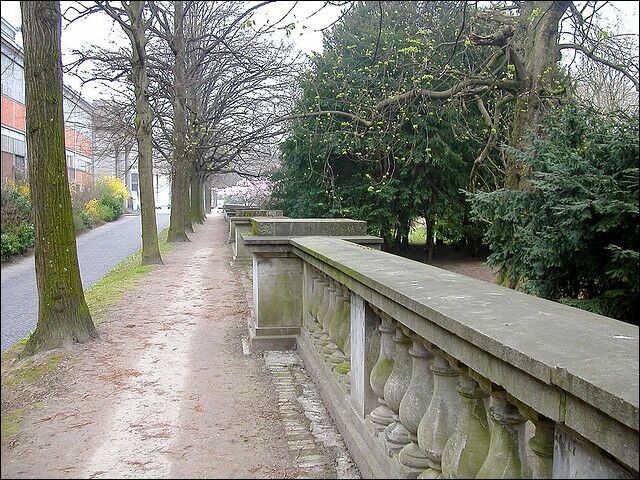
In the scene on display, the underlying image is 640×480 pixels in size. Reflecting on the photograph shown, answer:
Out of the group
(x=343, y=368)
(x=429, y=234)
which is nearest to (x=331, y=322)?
A: (x=343, y=368)

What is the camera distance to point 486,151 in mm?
12148

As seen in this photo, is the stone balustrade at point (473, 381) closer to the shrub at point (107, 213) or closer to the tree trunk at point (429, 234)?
the shrub at point (107, 213)

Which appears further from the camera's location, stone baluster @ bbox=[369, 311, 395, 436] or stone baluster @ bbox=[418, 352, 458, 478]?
stone baluster @ bbox=[369, 311, 395, 436]

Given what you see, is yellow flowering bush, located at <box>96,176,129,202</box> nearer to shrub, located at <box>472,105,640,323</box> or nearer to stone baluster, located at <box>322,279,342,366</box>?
stone baluster, located at <box>322,279,342,366</box>

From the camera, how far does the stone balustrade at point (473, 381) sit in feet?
4.80

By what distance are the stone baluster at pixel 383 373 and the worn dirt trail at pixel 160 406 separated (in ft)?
1.60

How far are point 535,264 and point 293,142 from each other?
48.3 ft

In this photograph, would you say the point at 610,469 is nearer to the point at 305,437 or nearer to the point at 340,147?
the point at 305,437

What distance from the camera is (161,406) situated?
4.25 meters

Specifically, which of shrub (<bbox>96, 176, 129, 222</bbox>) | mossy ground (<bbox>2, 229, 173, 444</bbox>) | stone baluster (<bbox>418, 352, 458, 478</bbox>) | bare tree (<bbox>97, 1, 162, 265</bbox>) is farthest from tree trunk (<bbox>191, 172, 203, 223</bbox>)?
stone baluster (<bbox>418, 352, 458, 478</bbox>)

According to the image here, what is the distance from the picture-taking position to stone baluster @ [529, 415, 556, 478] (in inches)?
69.6

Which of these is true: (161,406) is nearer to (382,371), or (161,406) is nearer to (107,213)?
(382,371)

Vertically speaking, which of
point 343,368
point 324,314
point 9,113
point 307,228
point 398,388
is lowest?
point 343,368

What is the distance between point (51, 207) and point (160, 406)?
3344mm
